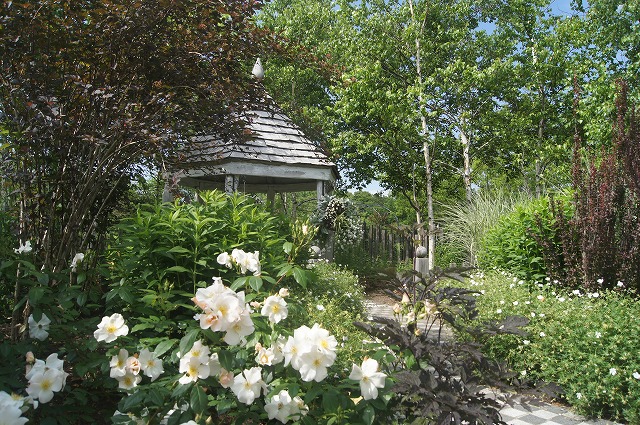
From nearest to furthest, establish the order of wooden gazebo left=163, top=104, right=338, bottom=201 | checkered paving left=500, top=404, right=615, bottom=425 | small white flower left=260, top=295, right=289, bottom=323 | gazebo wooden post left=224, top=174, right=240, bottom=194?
small white flower left=260, top=295, right=289, bottom=323 < checkered paving left=500, top=404, right=615, bottom=425 < wooden gazebo left=163, top=104, right=338, bottom=201 < gazebo wooden post left=224, top=174, right=240, bottom=194

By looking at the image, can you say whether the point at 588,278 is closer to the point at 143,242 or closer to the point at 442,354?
the point at 442,354

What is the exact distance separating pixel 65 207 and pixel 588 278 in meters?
5.15

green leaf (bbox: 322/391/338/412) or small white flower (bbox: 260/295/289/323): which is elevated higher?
small white flower (bbox: 260/295/289/323)

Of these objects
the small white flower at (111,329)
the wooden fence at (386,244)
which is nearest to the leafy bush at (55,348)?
the small white flower at (111,329)

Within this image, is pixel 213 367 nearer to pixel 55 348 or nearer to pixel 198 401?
pixel 198 401

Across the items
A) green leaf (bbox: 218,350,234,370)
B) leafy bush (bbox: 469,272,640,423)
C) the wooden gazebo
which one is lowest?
leafy bush (bbox: 469,272,640,423)

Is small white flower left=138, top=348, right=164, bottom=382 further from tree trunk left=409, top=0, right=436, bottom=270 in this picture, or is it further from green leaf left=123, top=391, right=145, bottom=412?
tree trunk left=409, top=0, right=436, bottom=270

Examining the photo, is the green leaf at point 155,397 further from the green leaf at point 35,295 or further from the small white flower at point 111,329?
the green leaf at point 35,295

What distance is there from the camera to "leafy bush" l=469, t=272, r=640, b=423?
3670 mm

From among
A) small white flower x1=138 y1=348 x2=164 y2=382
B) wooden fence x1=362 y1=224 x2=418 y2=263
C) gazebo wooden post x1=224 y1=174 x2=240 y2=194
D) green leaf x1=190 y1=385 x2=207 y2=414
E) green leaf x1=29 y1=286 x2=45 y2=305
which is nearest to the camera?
green leaf x1=190 y1=385 x2=207 y2=414

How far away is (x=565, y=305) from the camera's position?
Answer: 15.1ft

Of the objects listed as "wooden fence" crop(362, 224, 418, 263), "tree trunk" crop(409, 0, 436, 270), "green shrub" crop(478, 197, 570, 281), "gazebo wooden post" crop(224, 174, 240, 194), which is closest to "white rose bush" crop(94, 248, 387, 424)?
"green shrub" crop(478, 197, 570, 281)

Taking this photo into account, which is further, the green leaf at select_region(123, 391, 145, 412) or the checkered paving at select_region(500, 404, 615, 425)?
the checkered paving at select_region(500, 404, 615, 425)

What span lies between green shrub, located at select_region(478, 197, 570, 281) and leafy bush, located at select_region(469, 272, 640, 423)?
1603 mm
